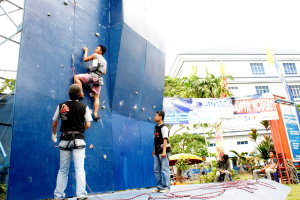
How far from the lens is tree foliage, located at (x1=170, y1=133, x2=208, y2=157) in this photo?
22.0 m

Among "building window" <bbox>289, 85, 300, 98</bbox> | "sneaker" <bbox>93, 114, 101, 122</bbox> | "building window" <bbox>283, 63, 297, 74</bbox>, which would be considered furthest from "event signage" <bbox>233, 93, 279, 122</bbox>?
"building window" <bbox>283, 63, 297, 74</bbox>

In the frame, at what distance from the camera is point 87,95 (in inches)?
195

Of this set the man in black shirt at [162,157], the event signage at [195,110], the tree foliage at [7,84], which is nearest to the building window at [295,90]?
the event signage at [195,110]

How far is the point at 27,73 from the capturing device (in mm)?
3869

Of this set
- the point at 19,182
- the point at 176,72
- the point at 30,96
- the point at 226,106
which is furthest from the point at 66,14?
the point at 176,72

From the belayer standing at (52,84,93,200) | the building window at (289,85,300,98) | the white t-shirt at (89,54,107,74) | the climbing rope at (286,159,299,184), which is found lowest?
the climbing rope at (286,159,299,184)

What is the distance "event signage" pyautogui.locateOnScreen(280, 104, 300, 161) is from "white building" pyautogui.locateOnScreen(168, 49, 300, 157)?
724 inches

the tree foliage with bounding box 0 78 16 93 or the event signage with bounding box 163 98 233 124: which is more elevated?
the event signage with bounding box 163 98 233 124

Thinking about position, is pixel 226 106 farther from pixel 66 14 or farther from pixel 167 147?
pixel 66 14

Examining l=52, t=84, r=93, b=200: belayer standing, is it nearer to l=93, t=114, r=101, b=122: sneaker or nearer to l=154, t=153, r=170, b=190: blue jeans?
l=93, t=114, r=101, b=122: sneaker

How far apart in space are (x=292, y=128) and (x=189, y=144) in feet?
37.9

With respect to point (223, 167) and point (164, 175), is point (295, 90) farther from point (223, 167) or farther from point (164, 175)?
point (164, 175)

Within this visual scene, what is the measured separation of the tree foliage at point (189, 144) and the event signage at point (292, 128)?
1078cm

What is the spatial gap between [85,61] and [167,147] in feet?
8.25
